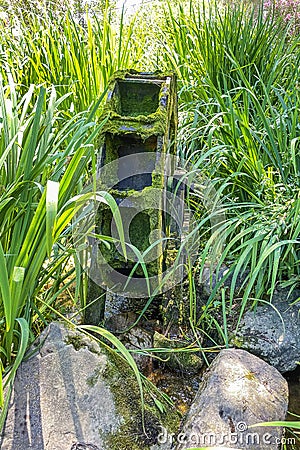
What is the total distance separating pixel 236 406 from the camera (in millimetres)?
1494

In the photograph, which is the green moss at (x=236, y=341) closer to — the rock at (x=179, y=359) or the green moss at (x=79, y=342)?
the rock at (x=179, y=359)

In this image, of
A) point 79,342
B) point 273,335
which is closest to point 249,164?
point 273,335

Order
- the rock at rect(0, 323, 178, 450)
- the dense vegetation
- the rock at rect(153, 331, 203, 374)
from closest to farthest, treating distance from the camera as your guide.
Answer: the rock at rect(0, 323, 178, 450) < the dense vegetation < the rock at rect(153, 331, 203, 374)

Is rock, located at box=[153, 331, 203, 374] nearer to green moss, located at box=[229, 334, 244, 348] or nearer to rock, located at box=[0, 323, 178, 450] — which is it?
green moss, located at box=[229, 334, 244, 348]

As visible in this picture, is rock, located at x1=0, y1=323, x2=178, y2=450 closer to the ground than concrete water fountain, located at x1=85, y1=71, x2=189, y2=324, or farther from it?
closer to the ground

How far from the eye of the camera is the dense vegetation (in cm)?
163

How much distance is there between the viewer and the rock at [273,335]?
7.35ft

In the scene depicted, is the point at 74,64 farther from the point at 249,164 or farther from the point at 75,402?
the point at 75,402

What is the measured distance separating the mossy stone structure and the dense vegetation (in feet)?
0.53

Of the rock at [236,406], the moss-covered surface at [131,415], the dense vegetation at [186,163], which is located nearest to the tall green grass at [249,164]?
the dense vegetation at [186,163]

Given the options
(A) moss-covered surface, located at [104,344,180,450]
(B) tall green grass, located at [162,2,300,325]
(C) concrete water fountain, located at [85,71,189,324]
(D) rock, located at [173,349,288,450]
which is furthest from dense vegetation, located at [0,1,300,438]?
(D) rock, located at [173,349,288,450]

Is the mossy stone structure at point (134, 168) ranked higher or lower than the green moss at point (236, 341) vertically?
higher

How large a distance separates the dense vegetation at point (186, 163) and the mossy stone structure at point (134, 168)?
0.53 feet

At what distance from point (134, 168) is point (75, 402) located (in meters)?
1.65
